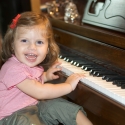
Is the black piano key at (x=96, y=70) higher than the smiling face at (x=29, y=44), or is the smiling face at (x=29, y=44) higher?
the smiling face at (x=29, y=44)

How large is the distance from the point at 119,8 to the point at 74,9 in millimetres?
480

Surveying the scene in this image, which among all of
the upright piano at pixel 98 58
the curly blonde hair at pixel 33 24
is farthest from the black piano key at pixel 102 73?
the curly blonde hair at pixel 33 24

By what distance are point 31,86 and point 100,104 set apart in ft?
1.10

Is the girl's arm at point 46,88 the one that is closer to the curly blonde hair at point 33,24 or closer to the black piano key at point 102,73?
the black piano key at point 102,73

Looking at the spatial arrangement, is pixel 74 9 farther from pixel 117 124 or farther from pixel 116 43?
pixel 117 124

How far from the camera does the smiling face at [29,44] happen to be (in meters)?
1.20

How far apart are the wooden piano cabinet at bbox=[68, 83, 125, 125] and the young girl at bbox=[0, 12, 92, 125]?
0.05 m

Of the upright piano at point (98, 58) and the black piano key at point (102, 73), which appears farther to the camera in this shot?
the black piano key at point (102, 73)

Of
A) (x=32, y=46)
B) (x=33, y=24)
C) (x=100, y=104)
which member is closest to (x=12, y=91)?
(x=32, y=46)

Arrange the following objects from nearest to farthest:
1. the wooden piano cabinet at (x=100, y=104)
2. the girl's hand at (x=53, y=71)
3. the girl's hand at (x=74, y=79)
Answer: the wooden piano cabinet at (x=100, y=104), the girl's hand at (x=74, y=79), the girl's hand at (x=53, y=71)

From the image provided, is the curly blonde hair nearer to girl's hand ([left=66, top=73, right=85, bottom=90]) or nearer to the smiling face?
the smiling face

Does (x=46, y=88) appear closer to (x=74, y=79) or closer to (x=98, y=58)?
(x=74, y=79)

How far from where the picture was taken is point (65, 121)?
1.19 meters

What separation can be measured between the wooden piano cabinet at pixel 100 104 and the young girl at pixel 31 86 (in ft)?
0.15
